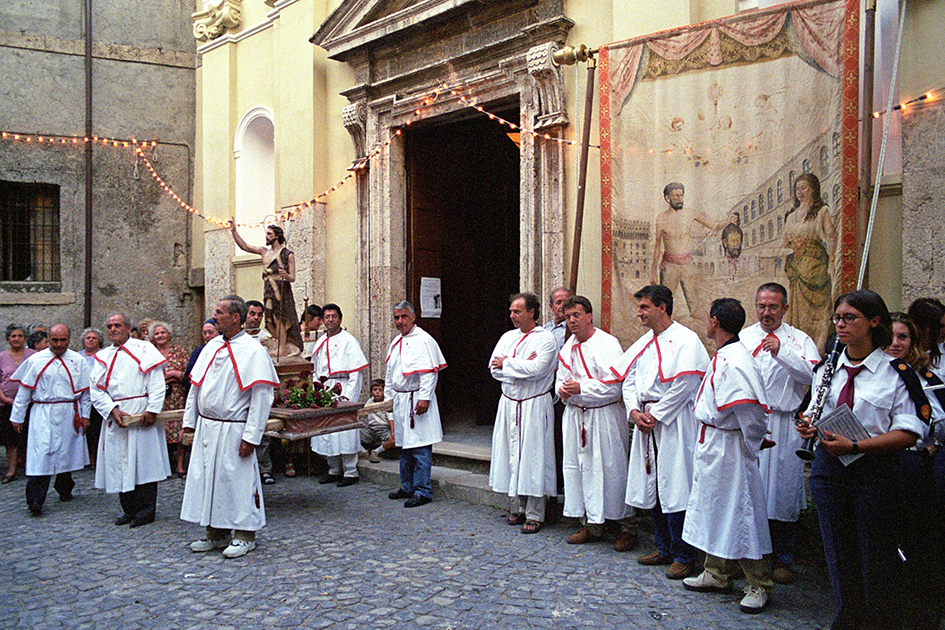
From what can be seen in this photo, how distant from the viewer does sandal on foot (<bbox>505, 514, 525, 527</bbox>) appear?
20.2 feet

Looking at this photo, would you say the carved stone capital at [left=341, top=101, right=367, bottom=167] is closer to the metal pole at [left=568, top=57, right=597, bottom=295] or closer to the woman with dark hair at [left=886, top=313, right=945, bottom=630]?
the metal pole at [left=568, top=57, right=597, bottom=295]

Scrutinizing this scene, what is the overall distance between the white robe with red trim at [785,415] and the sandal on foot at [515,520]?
2076 mm

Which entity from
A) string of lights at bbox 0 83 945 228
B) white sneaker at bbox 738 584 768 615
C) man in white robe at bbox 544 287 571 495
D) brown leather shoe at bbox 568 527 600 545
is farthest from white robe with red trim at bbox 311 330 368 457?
white sneaker at bbox 738 584 768 615

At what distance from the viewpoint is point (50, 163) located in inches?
497

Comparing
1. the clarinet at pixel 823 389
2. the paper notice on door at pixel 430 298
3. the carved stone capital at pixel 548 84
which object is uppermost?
the carved stone capital at pixel 548 84

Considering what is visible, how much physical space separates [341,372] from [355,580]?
11.2 ft

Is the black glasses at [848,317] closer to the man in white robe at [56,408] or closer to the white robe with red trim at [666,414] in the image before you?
the white robe with red trim at [666,414]

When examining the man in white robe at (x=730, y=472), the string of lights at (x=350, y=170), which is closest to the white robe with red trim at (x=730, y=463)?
the man in white robe at (x=730, y=472)

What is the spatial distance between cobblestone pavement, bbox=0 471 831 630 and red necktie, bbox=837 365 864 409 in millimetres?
1309

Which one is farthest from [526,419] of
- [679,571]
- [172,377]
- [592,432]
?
[172,377]

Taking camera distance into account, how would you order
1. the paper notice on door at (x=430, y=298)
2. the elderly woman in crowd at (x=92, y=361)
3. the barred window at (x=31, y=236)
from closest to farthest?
the elderly woman in crowd at (x=92, y=361) < the paper notice on door at (x=430, y=298) < the barred window at (x=31, y=236)

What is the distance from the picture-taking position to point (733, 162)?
625 centimetres

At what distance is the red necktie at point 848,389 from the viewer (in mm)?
3655

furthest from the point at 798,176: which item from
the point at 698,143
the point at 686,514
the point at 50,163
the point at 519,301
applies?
the point at 50,163
